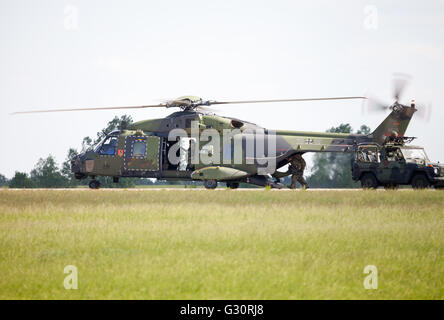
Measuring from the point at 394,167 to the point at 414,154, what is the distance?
1.26 meters

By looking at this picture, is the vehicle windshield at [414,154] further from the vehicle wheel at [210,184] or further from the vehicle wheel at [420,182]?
the vehicle wheel at [210,184]

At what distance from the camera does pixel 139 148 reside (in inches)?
1081

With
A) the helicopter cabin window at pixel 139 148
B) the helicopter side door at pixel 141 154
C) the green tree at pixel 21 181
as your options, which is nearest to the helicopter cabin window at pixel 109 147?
the helicopter side door at pixel 141 154

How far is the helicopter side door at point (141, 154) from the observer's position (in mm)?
27281

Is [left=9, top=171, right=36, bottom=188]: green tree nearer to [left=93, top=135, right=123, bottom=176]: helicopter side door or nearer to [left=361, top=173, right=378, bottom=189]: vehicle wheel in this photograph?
[left=93, top=135, right=123, bottom=176]: helicopter side door

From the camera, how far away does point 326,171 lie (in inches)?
2421

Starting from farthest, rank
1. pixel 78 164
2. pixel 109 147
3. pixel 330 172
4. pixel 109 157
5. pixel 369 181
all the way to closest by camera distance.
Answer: pixel 330 172, pixel 78 164, pixel 109 147, pixel 109 157, pixel 369 181

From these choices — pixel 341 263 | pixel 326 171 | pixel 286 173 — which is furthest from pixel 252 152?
pixel 326 171

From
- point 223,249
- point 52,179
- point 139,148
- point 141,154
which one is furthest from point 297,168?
point 52,179

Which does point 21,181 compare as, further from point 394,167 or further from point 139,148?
point 394,167

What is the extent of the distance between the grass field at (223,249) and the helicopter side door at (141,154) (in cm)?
728

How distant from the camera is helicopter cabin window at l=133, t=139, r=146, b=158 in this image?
27.4 metres

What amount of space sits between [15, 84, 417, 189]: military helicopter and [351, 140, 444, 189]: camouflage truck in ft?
2.24
